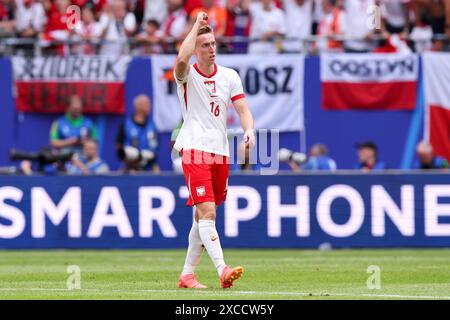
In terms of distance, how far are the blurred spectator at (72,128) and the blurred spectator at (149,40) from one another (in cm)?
169

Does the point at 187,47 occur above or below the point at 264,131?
above

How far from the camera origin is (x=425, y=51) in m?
23.2

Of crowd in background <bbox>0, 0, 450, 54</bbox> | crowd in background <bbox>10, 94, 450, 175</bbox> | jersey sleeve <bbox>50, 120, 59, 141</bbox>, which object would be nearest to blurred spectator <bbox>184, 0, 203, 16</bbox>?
crowd in background <bbox>0, 0, 450, 54</bbox>

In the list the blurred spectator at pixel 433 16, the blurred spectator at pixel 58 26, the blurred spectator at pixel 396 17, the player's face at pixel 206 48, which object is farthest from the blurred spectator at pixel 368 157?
the player's face at pixel 206 48

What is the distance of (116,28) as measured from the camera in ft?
77.6

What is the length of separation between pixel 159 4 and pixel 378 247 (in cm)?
783

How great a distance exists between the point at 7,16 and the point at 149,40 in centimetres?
303

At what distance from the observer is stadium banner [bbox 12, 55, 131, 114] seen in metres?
23.5

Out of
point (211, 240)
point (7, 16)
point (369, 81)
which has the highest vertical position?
point (7, 16)

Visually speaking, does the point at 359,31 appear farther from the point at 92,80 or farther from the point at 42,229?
the point at 42,229

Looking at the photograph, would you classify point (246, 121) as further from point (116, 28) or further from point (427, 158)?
point (116, 28)

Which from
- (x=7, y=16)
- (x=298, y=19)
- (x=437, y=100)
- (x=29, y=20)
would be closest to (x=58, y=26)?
(x=29, y=20)
